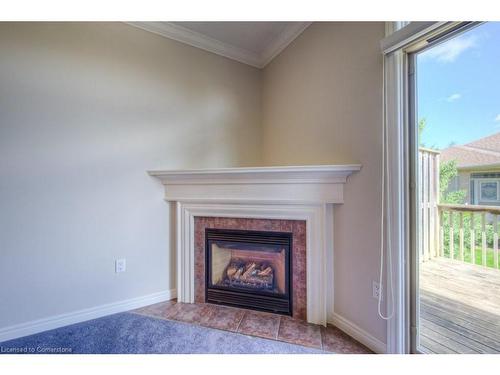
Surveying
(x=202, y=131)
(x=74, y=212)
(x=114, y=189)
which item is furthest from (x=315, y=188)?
(x=74, y=212)

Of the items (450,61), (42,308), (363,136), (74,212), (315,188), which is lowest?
(42,308)

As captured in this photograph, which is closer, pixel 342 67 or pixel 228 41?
pixel 342 67

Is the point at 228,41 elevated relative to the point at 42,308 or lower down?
elevated

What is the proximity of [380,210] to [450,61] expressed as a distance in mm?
866

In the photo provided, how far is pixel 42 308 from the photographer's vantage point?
1580 millimetres

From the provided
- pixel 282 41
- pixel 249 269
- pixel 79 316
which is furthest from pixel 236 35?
pixel 79 316

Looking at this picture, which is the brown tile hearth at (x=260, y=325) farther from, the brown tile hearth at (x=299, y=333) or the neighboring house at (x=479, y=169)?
the neighboring house at (x=479, y=169)

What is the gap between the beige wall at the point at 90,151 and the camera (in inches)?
59.6

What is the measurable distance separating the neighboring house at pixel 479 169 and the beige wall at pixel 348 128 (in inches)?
Answer: 14.3

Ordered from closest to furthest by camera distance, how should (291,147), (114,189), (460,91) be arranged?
(460,91) < (114,189) < (291,147)

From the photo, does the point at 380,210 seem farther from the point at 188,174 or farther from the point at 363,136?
the point at 188,174

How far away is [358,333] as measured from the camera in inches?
57.4

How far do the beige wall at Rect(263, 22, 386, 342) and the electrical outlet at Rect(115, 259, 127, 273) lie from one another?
1761 millimetres

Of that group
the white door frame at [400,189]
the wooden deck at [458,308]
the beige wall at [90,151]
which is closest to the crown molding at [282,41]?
the beige wall at [90,151]
